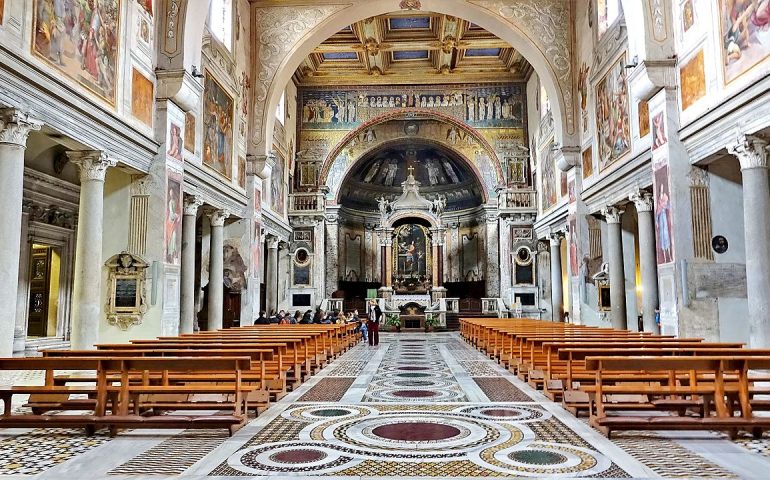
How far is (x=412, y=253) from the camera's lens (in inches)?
1345

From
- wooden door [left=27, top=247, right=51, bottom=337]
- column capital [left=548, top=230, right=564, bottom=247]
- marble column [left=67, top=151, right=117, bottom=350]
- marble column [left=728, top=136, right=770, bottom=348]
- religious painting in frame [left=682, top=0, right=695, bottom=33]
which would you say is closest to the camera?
marble column [left=728, top=136, right=770, bottom=348]

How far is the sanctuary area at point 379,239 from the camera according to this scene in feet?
Answer: 18.5

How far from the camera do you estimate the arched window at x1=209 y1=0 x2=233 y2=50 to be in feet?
60.5

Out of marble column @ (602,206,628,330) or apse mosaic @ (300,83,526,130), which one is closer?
marble column @ (602,206,628,330)

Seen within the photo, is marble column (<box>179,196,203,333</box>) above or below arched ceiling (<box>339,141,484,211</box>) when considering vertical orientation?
below

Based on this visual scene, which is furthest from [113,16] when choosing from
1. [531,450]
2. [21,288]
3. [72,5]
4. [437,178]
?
[437,178]

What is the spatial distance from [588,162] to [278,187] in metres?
13.9

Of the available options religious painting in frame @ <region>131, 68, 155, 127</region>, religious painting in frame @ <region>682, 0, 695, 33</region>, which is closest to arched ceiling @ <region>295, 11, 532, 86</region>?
religious painting in frame @ <region>682, 0, 695, 33</region>

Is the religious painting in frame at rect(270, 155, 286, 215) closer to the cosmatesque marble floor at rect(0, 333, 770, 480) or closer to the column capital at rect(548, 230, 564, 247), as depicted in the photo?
the column capital at rect(548, 230, 564, 247)

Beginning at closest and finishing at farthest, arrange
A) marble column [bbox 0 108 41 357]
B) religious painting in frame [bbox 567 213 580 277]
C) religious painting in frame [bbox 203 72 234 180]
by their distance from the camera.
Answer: marble column [bbox 0 108 41 357] → religious painting in frame [bbox 203 72 234 180] → religious painting in frame [bbox 567 213 580 277]

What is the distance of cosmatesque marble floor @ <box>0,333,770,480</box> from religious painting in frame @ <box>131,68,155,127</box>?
837 cm

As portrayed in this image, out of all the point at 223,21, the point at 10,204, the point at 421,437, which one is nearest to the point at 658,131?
A: the point at 421,437

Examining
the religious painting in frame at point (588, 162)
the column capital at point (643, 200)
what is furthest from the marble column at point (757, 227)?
the religious painting in frame at point (588, 162)

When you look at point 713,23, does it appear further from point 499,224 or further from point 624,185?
point 499,224
